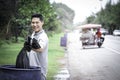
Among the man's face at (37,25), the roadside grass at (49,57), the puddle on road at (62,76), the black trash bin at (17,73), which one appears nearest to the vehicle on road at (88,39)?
the roadside grass at (49,57)

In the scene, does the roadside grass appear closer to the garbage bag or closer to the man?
the man

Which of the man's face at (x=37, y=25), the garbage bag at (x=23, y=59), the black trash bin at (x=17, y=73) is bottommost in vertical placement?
the black trash bin at (x=17, y=73)

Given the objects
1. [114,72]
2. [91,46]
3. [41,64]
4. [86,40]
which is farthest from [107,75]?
[91,46]

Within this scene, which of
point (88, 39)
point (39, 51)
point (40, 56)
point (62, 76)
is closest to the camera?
point (39, 51)

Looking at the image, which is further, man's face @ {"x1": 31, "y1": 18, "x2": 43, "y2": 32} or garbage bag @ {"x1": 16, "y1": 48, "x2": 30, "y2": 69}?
man's face @ {"x1": 31, "y1": 18, "x2": 43, "y2": 32}

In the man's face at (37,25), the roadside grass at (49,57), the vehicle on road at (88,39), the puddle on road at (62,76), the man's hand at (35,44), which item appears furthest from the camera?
the vehicle on road at (88,39)

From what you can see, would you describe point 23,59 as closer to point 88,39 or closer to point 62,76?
point 62,76

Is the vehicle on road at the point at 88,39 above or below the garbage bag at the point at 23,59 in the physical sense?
below

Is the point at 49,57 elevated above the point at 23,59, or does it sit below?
below

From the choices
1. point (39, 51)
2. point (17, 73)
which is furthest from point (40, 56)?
point (17, 73)

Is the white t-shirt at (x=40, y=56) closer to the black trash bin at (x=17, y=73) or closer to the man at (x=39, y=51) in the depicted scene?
the man at (x=39, y=51)

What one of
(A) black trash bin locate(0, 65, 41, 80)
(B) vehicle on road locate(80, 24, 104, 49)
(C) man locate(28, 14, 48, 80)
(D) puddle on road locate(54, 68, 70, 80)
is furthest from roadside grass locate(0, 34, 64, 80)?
(A) black trash bin locate(0, 65, 41, 80)

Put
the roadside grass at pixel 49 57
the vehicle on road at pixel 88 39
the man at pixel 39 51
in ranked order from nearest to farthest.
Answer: the man at pixel 39 51, the roadside grass at pixel 49 57, the vehicle on road at pixel 88 39

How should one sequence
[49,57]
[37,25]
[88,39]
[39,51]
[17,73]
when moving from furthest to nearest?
[88,39]
[49,57]
[37,25]
[39,51]
[17,73]
